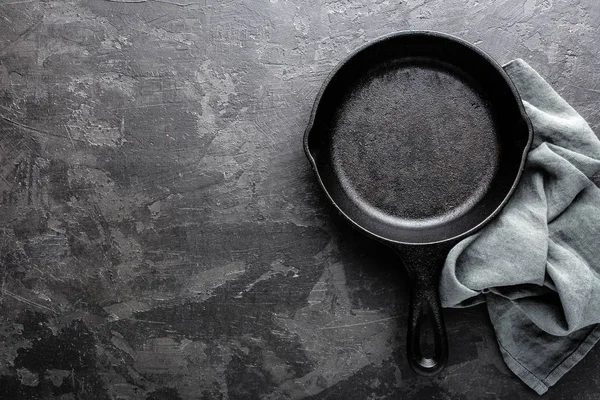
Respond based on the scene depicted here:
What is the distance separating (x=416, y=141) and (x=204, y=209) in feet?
1.00

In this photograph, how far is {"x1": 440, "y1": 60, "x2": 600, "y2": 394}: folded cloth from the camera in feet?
2.61

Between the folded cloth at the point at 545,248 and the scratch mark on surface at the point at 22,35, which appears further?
the scratch mark on surface at the point at 22,35

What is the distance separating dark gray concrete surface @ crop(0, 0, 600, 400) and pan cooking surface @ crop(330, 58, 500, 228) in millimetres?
54

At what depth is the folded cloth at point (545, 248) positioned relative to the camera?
80 centimetres

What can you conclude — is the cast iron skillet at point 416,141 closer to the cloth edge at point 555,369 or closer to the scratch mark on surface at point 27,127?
the cloth edge at point 555,369

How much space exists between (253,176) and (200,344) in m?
0.24

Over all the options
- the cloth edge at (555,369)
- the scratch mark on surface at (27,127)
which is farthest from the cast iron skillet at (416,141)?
the scratch mark on surface at (27,127)

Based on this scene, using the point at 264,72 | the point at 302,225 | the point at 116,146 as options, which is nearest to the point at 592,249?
the point at 302,225

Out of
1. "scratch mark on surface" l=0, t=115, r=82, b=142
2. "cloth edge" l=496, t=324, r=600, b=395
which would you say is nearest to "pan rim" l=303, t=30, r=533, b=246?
"cloth edge" l=496, t=324, r=600, b=395

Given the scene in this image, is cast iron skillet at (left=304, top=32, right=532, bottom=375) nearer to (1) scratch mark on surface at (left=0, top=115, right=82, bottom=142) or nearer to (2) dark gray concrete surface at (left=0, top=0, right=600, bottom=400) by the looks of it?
(2) dark gray concrete surface at (left=0, top=0, right=600, bottom=400)

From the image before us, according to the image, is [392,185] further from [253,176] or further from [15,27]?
[15,27]

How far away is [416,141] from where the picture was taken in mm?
863

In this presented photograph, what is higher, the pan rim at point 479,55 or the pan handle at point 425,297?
the pan rim at point 479,55

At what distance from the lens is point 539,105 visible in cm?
83
